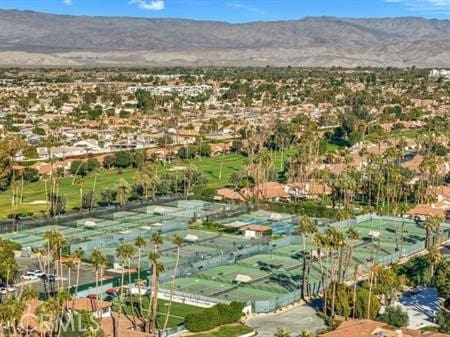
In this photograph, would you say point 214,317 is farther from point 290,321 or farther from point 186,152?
point 186,152

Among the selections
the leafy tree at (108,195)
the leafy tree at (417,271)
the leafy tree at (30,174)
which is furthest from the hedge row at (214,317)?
the leafy tree at (30,174)

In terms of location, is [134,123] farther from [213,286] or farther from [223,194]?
[213,286]

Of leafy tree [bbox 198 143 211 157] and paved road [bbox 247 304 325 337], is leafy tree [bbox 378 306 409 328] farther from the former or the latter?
leafy tree [bbox 198 143 211 157]

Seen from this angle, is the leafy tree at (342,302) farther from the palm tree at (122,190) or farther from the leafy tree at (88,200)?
the leafy tree at (88,200)

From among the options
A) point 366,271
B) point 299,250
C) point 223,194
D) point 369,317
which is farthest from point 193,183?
point 369,317

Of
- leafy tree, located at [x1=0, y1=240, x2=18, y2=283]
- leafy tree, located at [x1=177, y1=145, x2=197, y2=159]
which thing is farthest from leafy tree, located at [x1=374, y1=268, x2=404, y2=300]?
leafy tree, located at [x1=177, y1=145, x2=197, y2=159]

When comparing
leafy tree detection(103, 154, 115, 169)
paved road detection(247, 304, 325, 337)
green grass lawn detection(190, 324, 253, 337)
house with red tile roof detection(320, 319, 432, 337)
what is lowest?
paved road detection(247, 304, 325, 337)
